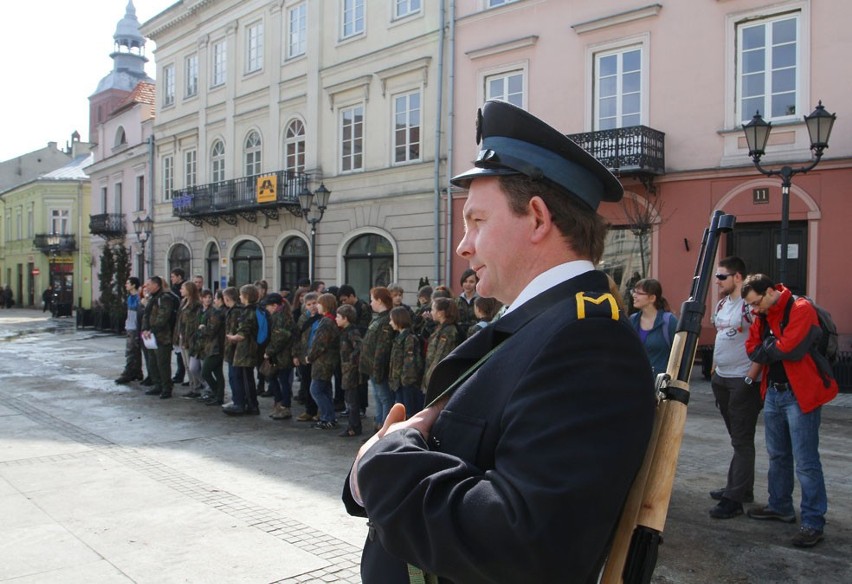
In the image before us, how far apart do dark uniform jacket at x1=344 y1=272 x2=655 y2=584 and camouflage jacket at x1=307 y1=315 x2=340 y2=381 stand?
26.3 ft

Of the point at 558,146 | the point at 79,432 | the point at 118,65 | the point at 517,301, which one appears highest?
the point at 118,65

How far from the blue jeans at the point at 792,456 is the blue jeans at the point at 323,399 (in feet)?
17.8

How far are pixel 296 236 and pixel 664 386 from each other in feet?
76.5

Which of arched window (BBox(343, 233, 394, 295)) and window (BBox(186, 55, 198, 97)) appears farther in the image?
window (BBox(186, 55, 198, 97))

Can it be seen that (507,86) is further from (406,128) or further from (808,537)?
(808,537)

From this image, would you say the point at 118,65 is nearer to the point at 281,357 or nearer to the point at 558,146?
the point at 281,357

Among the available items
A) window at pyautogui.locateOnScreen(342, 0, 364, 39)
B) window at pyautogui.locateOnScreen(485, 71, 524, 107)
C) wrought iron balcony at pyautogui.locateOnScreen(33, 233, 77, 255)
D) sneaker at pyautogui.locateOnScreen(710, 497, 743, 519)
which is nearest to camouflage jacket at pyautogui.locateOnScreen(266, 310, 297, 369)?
sneaker at pyautogui.locateOnScreen(710, 497, 743, 519)

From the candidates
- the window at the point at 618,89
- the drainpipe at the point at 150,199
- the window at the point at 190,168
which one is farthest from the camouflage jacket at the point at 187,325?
the drainpipe at the point at 150,199

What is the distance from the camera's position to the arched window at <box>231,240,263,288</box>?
2615cm

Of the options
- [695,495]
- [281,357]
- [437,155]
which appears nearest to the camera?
[695,495]

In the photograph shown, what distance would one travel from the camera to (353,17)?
22094 mm

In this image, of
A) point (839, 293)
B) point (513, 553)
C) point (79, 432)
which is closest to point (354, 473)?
point (513, 553)

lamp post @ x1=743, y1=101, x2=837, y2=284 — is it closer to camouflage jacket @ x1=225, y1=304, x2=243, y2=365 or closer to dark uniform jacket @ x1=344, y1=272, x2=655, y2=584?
camouflage jacket @ x1=225, y1=304, x2=243, y2=365

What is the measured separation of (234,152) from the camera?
87.9 feet
